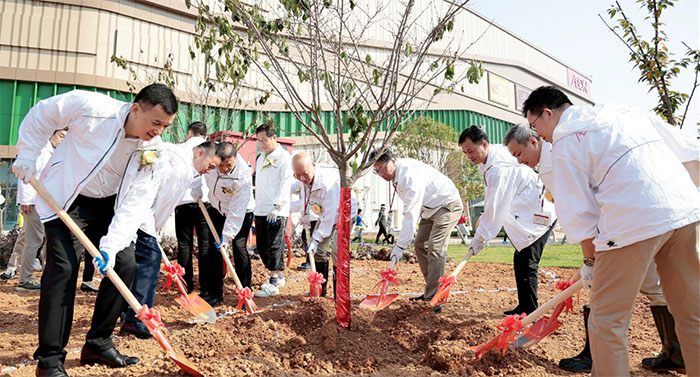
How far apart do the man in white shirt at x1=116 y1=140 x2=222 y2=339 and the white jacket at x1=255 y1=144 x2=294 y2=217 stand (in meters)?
1.11

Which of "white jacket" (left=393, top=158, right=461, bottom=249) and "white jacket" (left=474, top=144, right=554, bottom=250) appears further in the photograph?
"white jacket" (left=393, top=158, right=461, bottom=249)

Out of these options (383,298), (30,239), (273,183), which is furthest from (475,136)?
(30,239)

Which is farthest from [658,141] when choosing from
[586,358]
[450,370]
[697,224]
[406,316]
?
[406,316]

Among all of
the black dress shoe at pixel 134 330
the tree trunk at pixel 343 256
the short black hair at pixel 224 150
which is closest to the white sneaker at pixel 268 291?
the short black hair at pixel 224 150

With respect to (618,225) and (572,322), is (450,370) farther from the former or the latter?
(572,322)

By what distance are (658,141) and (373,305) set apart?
282 cm

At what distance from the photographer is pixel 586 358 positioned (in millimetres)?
3049

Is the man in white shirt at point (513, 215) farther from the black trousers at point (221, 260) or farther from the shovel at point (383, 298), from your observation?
the black trousers at point (221, 260)

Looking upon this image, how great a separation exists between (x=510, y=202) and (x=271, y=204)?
302cm

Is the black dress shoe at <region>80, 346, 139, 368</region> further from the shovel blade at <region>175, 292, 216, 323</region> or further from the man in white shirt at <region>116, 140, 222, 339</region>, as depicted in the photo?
the shovel blade at <region>175, 292, 216, 323</region>

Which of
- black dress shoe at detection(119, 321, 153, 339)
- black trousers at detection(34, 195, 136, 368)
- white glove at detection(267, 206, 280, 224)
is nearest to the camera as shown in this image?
black trousers at detection(34, 195, 136, 368)

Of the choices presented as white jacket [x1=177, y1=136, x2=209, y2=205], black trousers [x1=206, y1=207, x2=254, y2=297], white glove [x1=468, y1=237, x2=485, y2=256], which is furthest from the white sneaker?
white glove [x1=468, y1=237, x2=485, y2=256]

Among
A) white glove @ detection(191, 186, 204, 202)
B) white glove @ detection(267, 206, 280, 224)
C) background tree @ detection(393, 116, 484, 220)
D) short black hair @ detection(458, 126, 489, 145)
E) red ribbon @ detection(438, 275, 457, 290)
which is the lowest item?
red ribbon @ detection(438, 275, 457, 290)

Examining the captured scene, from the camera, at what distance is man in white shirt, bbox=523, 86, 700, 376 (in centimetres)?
215
